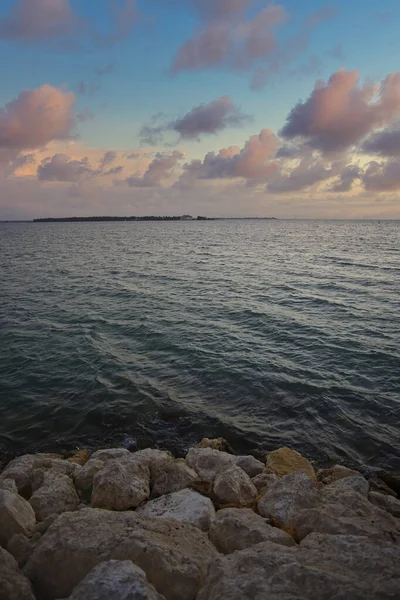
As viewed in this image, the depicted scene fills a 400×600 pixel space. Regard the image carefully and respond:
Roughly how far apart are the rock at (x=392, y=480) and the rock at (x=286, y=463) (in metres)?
1.87

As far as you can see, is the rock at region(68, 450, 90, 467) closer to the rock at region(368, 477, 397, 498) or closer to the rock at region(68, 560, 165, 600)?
the rock at region(68, 560, 165, 600)

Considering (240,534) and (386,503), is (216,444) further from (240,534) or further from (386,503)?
(240,534)

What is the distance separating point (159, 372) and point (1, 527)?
10.4 m

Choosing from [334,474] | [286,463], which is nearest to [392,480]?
[334,474]

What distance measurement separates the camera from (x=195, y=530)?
6793 millimetres

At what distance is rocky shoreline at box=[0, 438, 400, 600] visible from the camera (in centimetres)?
513

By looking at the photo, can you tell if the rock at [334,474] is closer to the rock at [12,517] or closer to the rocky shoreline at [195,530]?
the rocky shoreline at [195,530]

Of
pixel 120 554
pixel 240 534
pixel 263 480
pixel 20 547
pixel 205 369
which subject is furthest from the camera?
pixel 205 369

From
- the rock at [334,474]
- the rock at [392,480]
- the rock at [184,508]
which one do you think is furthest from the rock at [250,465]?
the rock at [392,480]

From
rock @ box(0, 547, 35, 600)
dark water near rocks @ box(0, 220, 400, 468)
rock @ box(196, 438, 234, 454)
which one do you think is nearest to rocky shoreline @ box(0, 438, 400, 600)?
rock @ box(0, 547, 35, 600)

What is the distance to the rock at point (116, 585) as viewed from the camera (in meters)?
4.85

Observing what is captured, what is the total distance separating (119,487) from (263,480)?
3519 millimetres

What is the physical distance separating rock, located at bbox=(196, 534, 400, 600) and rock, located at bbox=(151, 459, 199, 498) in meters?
3.38

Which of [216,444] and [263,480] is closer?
[263,480]
